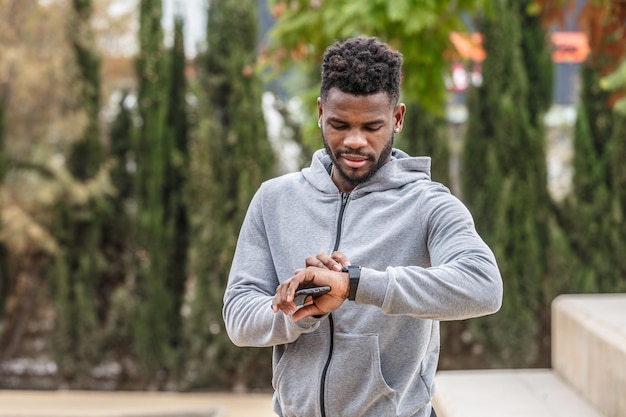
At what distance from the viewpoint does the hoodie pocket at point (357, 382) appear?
6.04 ft

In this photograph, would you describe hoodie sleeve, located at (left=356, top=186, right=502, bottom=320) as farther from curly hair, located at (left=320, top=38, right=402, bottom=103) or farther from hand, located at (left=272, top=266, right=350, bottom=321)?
curly hair, located at (left=320, top=38, right=402, bottom=103)

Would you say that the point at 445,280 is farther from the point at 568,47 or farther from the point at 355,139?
the point at 568,47

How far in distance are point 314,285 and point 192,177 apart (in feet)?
22.1

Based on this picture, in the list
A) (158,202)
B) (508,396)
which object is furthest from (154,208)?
(508,396)

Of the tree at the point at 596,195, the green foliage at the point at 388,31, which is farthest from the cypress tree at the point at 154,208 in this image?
the tree at the point at 596,195

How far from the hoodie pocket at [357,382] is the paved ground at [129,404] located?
5325 mm

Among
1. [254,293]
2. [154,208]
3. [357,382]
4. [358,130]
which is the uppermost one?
[358,130]

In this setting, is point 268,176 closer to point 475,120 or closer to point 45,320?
point 475,120

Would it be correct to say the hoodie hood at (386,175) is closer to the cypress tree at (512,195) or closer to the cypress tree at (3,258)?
the cypress tree at (512,195)

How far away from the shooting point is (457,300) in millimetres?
1737

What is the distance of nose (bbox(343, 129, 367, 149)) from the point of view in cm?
184

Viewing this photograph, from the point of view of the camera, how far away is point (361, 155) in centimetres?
188

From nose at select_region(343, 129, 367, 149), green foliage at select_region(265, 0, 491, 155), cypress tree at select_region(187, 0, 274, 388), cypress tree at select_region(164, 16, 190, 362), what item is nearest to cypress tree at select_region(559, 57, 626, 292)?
green foliage at select_region(265, 0, 491, 155)

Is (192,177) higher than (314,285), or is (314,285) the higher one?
(314,285)
